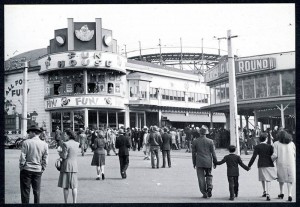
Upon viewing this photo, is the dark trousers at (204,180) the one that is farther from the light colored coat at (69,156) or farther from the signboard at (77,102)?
the signboard at (77,102)

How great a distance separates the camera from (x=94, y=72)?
1319 inches

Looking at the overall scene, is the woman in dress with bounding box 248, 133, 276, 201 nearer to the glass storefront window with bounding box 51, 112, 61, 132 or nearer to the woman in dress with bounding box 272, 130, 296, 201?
the woman in dress with bounding box 272, 130, 296, 201

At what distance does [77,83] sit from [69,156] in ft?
80.9

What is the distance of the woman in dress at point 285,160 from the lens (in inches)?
377

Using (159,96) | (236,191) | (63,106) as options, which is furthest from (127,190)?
(159,96)

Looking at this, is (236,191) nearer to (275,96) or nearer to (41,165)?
(41,165)

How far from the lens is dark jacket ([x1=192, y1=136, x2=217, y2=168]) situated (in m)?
10.3

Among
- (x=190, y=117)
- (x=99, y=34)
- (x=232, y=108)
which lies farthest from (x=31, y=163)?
(x=190, y=117)

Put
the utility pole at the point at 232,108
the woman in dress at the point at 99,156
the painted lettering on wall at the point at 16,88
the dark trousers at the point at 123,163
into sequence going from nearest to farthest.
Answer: the woman in dress at the point at 99,156 → the dark trousers at the point at 123,163 → the utility pole at the point at 232,108 → the painted lettering on wall at the point at 16,88

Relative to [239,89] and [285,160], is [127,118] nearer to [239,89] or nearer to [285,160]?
[239,89]

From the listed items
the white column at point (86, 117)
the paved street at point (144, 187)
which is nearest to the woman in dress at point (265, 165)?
the paved street at point (144, 187)

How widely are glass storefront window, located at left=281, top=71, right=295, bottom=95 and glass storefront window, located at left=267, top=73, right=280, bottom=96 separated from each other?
0.37m

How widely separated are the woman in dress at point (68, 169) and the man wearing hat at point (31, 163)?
0.47m

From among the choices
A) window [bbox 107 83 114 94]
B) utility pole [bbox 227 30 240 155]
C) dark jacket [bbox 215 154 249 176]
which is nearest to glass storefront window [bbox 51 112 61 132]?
window [bbox 107 83 114 94]
